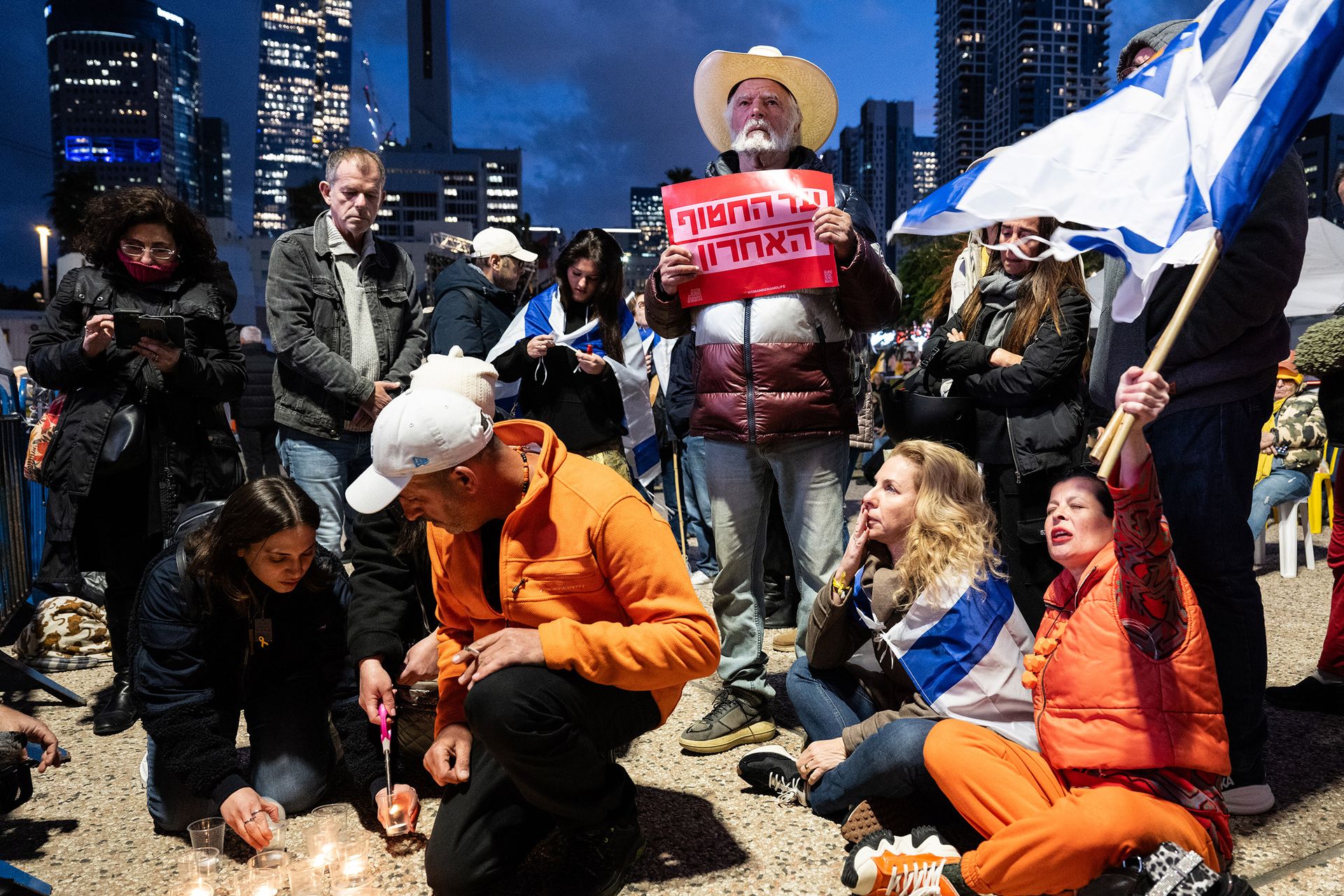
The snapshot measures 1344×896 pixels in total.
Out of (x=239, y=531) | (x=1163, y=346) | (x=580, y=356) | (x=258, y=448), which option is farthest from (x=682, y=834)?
(x=258, y=448)

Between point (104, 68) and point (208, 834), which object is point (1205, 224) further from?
point (104, 68)

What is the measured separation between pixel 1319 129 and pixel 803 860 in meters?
20.6

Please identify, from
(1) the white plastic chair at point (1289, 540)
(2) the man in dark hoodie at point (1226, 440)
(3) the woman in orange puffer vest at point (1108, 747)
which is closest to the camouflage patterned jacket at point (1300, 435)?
(1) the white plastic chair at point (1289, 540)

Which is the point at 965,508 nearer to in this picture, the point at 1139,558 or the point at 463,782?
the point at 1139,558

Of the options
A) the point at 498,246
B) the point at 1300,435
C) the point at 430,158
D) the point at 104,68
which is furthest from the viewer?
the point at 104,68

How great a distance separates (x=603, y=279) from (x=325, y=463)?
165cm

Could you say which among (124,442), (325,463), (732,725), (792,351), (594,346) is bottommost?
(732,725)

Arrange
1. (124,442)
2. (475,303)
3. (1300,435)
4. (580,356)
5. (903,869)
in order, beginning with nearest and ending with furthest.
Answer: (903,869), (124,442), (580,356), (475,303), (1300,435)

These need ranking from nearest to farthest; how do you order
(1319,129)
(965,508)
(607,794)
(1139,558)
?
(1139,558), (607,794), (965,508), (1319,129)

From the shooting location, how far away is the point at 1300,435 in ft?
20.8

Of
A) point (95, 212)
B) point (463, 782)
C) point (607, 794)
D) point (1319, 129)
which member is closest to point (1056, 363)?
point (607, 794)

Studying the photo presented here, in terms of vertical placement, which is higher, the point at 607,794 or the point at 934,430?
the point at 934,430

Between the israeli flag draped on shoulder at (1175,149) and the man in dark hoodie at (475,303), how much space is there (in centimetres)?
330

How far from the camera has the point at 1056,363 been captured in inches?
143
